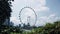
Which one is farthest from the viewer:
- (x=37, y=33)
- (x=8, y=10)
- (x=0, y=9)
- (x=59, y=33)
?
(x=8, y=10)

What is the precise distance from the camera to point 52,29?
47.2 ft

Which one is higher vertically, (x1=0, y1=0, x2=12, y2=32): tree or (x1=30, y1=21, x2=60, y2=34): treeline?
(x1=0, y1=0, x2=12, y2=32): tree

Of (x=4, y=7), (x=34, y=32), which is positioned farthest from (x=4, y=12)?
(x=34, y=32)

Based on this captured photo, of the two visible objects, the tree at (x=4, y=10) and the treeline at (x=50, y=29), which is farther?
the tree at (x=4, y=10)

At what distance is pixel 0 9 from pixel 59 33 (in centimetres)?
2017

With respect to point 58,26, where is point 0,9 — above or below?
above

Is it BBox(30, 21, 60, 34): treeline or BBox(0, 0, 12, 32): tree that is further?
BBox(0, 0, 12, 32): tree

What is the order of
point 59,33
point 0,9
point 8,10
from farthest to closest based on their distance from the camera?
1. point 8,10
2. point 0,9
3. point 59,33

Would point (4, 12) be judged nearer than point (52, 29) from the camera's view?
No

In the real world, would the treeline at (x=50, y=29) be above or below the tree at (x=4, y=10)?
below

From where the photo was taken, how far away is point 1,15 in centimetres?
3319

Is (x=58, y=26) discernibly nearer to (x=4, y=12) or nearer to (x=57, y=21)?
(x=57, y=21)

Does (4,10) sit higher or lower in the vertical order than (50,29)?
higher

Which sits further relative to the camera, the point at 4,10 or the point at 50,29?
the point at 4,10
